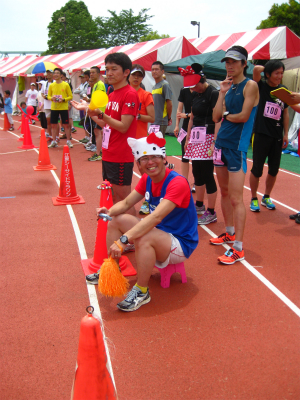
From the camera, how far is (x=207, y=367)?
2.34m

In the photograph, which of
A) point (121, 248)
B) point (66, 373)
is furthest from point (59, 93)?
point (66, 373)

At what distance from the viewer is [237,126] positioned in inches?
148

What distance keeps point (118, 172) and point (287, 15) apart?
101ft

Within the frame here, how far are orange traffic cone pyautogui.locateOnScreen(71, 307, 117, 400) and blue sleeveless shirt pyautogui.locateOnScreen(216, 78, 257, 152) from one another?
2.67 m

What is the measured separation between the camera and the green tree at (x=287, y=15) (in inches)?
1102

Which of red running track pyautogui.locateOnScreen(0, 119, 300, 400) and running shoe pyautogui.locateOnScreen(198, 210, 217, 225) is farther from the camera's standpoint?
running shoe pyautogui.locateOnScreen(198, 210, 217, 225)

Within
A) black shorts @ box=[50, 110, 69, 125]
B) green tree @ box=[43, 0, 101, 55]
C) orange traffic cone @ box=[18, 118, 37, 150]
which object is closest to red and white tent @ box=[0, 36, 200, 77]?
black shorts @ box=[50, 110, 69, 125]

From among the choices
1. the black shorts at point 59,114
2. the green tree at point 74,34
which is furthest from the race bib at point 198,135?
the green tree at point 74,34

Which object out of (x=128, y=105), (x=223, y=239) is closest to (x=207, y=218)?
(x=223, y=239)

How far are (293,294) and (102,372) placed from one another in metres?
2.17

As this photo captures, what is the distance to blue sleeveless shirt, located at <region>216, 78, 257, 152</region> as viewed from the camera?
367 centimetres

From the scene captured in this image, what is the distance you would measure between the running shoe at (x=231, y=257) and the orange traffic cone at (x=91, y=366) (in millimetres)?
2273

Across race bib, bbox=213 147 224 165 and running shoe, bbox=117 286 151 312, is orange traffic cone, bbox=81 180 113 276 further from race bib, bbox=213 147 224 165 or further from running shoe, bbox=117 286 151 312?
race bib, bbox=213 147 224 165

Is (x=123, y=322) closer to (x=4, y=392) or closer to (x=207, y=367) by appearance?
(x=207, y=367)
